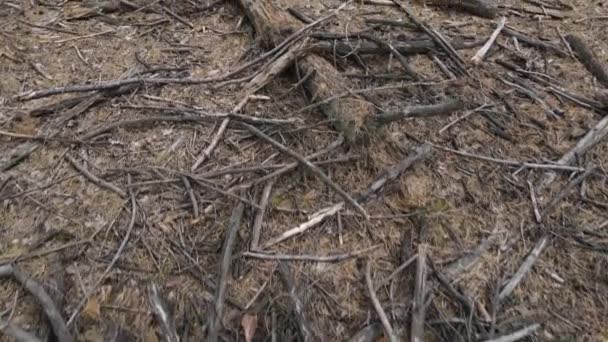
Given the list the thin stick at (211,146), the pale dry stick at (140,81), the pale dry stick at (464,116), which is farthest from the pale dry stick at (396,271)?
the pale dry stick at (140,81)

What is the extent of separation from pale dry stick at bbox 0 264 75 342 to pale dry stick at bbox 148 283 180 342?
34 centimetres

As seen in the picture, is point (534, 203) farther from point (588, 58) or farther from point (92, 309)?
point (92, 309)

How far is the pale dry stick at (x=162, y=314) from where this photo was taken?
1956 mm

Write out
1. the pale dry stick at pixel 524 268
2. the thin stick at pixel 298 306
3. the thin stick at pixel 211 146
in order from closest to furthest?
the thin stick at pixel 298 306, the pale dry stick at pixel 524 268, the thin stick at pixel 211 146

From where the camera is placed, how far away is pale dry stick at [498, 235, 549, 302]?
2.13m

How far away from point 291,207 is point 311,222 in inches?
5.4

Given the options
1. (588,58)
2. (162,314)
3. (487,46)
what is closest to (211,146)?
(162,314)

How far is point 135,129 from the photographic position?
267 centimetres

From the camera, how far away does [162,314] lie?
1997mm

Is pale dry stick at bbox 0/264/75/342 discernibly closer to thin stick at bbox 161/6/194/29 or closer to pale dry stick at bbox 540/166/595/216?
thin stick at bbox 161/6/194/29

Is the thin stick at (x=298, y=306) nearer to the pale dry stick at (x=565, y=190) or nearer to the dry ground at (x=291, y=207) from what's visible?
the dry ground at (x=291, y=207)

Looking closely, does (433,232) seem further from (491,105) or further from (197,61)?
(197,61)

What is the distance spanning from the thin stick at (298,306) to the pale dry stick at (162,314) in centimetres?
52

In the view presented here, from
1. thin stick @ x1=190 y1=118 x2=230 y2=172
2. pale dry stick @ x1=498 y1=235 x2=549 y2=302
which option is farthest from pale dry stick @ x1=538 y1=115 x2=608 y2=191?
thin stick @ x1=190 y1=118 x2=230 y2=172
